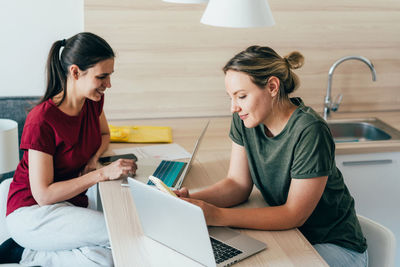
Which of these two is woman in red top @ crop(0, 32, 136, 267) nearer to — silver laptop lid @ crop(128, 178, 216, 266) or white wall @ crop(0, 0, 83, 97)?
silver laptop lid @ crop(128, 178, 216, 266)

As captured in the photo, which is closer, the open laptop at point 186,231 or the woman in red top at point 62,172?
the open laptop at point 186,231

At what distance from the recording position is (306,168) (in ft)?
4.80

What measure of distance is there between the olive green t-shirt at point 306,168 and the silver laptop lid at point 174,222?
39 cm

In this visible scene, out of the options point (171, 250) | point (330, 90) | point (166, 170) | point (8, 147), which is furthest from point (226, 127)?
point (171, 250)

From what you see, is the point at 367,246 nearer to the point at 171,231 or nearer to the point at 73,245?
the point at 171,231

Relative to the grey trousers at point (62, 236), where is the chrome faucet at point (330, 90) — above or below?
above

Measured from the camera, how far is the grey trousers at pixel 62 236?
5.88ft

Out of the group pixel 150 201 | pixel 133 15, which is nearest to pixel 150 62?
pixel 133 15

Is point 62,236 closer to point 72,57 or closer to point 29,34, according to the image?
point 72,57

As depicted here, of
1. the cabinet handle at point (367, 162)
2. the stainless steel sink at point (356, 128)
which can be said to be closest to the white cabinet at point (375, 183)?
the cabinet handle at point (367, 162)

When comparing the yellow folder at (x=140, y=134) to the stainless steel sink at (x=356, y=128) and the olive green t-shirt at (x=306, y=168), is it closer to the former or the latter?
the olive green t-shirt at (x=306, y=168)

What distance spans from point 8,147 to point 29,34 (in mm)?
618

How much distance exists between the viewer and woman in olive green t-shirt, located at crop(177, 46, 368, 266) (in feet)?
4.82

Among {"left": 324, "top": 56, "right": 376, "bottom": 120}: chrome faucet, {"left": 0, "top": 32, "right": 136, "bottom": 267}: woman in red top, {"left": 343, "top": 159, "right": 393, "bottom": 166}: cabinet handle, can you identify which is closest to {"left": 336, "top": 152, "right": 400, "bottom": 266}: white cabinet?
{"left": 343, "top": 159, "right": 393, "bottom": 166}: cabinet handle
